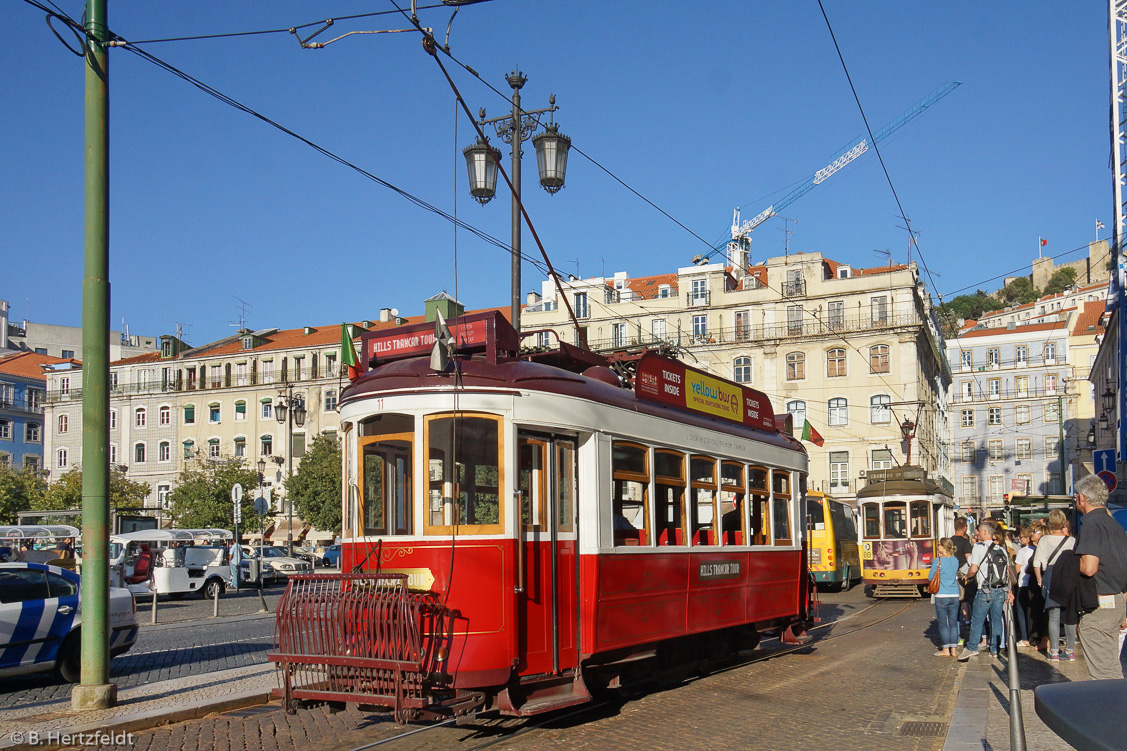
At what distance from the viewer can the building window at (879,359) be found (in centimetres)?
5594

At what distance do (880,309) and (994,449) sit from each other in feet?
99.1

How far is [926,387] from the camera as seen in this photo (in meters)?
60.9

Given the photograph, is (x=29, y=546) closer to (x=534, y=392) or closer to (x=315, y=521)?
(x=315, y=521)

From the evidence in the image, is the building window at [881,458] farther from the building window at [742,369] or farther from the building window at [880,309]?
the building window at [742,369]

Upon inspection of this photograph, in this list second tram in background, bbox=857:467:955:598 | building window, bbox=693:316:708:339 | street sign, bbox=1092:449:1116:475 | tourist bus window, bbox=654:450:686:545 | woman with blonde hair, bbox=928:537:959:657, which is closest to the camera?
tourist bus window, bbox=654:450:686:545

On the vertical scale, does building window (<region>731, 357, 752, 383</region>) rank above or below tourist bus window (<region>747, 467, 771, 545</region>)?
above

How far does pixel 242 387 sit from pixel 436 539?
2510 inches

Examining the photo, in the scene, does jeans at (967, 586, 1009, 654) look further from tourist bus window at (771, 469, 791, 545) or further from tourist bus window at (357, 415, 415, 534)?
tourist bus window at (357, 415, 415, 534)

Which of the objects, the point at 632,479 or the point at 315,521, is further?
the point at 315,521

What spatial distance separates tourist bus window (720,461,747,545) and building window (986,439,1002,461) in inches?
2945

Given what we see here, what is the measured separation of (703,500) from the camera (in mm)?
11023

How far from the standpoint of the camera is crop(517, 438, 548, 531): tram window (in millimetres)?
8479

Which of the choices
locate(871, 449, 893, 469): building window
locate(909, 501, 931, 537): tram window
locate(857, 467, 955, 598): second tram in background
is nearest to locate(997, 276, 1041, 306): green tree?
locate(871, 449, 893, 469): building window

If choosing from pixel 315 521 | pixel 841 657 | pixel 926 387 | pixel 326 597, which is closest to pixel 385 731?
pixel 326 597
